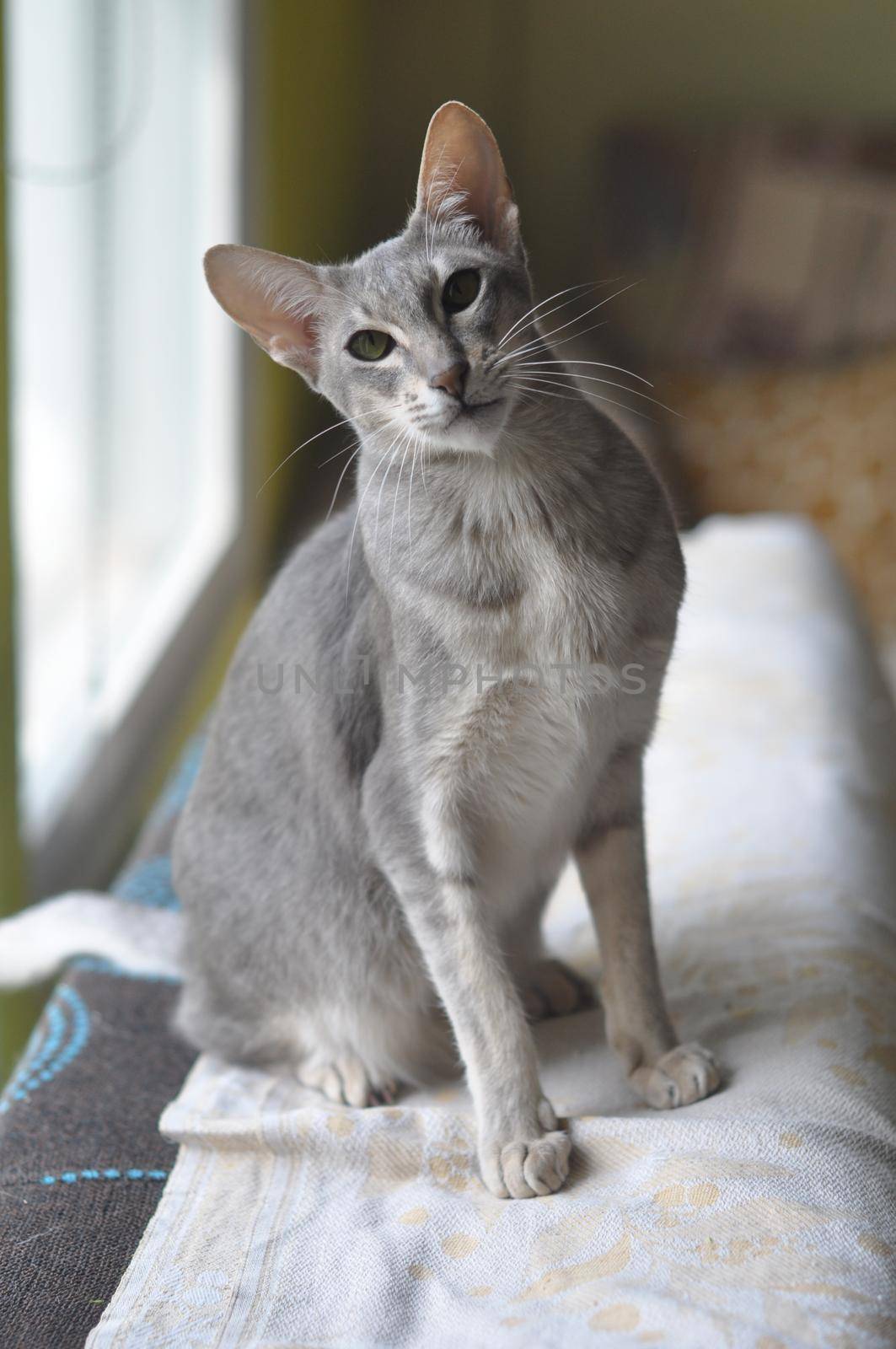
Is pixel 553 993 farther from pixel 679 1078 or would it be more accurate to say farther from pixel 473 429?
pixel 473 429

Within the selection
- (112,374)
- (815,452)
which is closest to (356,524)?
(112,374)

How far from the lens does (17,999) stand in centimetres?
154

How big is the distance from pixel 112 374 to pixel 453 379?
1490mm

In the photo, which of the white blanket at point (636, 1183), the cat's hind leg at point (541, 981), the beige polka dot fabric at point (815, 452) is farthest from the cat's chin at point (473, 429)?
the beige polka dot fabric at point (815, 452)

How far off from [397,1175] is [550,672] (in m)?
0.40

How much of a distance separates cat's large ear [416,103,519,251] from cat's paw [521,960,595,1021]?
65 cm

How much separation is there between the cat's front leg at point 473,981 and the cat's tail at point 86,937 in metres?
0.37

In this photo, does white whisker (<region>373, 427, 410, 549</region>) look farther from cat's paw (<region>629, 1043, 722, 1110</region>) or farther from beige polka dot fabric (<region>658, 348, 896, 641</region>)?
beige polka dot fabric (<region>658, 348, 896, 641</region>)

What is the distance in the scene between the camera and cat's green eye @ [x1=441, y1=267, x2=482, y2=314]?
2.73ft

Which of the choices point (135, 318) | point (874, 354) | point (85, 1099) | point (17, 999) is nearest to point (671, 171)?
point (874, 354)

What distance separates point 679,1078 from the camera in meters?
0.99

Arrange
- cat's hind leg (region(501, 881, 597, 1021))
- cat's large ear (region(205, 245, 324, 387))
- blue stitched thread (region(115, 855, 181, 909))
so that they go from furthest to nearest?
blue stitched thread (region(115, 855, 181, 909)) < cat's hind leg (region(501, 881, 597, 1021)) < cat's large ear (region(205, 245, 324, 387))

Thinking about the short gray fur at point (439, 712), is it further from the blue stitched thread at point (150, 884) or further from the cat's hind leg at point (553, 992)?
the blue stitched thread at point (150, 884)

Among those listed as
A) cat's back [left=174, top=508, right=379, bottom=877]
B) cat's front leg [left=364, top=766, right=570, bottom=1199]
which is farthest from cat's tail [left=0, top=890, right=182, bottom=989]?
cat's front leg [left=364, top=766, right=570, bottom=1199]
